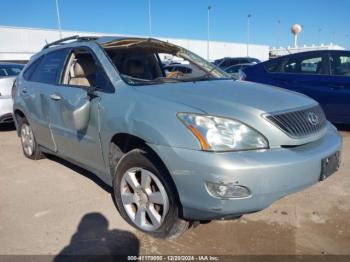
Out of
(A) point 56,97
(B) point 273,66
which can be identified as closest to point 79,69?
(A) point 56,97

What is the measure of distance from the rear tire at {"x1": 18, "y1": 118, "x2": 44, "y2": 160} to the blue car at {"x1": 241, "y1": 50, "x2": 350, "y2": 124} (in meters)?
4.27

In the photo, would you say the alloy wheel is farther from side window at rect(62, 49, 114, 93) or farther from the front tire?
side window at rect(62, 49, 114, 93)

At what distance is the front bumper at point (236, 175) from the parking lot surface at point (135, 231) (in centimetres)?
45

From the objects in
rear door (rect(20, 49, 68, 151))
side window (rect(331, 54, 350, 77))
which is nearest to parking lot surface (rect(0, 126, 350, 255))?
rear door (rect(20, 49, 68, 151))

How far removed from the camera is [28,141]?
5254mm

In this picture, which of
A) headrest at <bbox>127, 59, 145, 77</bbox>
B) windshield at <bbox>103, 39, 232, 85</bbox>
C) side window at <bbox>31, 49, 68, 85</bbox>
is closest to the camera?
windshield at <bbox>103, 39, 232, 85</bbox>

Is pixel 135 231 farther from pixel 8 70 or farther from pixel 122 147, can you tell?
pixel 8 70

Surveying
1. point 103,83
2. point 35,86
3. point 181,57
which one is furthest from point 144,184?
point 35,86

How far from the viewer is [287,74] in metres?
6.68

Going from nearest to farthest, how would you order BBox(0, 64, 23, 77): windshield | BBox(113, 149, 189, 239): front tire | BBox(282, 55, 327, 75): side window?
BBox(113, 149, 189, 239): front tire < BBox(282, 55, 327, 75): side window < BBox(0, 64, 23, 77): windshield

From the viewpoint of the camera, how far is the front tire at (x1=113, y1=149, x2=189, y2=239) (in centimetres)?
279

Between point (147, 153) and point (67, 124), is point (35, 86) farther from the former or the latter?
point (147, 153)

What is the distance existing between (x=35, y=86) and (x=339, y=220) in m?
3.77

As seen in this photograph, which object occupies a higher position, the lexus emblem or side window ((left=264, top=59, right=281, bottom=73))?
side window ((left=264, top=59, right=281, bottom=73))
